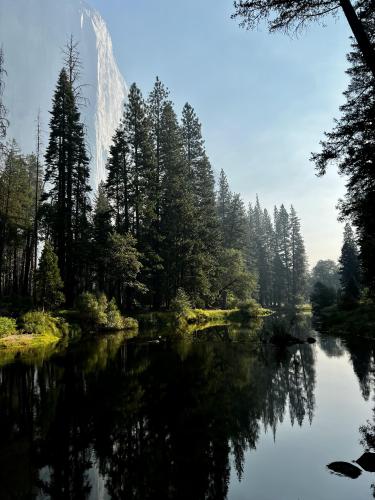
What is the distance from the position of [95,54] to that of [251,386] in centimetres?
20169

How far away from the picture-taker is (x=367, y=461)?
5387mm

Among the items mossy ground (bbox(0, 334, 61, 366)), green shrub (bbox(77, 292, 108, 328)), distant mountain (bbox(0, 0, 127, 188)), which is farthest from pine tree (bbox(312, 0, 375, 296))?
distant mountain (bbox(0, 0, 127, 188))

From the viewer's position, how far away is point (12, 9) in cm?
17262

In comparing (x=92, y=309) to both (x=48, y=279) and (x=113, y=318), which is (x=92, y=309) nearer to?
(x=113, y=318)

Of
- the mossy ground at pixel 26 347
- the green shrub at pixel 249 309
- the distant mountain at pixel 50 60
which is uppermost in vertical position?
the distant mountain at pixel 50 60

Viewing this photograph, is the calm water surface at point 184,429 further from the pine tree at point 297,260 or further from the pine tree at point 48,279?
the pine tree at point 297,260

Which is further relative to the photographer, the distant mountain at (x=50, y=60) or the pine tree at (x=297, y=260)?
the distant mountain at (x=50, y=60)

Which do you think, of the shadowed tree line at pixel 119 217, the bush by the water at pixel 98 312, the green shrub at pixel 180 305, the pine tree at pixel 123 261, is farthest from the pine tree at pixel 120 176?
the bush by the water at pixel 98 312

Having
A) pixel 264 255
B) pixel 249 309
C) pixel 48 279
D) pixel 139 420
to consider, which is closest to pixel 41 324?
pixel 48 279

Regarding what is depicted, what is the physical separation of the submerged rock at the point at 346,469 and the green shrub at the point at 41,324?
1956 centimetres

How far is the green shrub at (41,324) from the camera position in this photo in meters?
20.8

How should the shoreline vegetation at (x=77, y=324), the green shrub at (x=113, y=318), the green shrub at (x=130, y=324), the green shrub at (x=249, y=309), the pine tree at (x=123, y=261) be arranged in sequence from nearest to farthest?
the shoreline vegetation at (x=77, y=324)
the green shrub at (x=113, y=318)
the green shrub at (x=130, y=324)
the pine tree at (x=123, y=261)
the green shrub at (x=249, y=309)

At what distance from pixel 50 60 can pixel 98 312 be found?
19108 cm

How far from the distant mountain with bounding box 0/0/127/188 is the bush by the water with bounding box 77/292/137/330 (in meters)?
107
